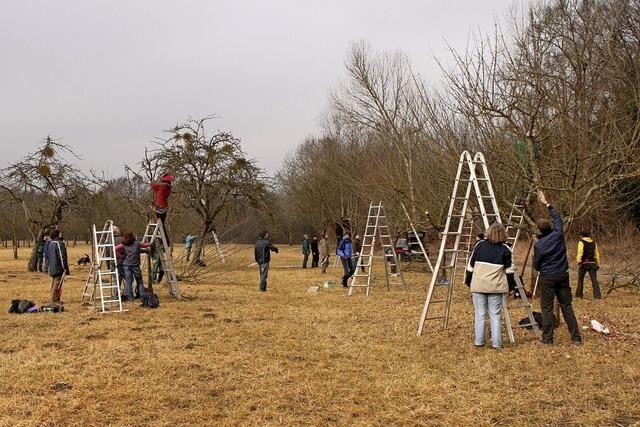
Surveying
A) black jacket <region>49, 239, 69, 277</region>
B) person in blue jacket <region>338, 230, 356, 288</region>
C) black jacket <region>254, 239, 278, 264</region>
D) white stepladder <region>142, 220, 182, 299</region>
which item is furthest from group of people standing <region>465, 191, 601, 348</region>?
person in blue jacket <region>338, 230, 356, 288</region>

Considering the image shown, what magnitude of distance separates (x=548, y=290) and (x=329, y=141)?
92.1ft

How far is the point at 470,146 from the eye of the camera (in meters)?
11.7

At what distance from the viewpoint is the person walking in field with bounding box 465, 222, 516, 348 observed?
7.06 metres

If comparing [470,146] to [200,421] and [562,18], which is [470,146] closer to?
[562,18]

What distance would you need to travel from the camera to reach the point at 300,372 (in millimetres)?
6191

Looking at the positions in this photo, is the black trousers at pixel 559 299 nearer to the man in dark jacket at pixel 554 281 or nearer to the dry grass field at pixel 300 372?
the man in dark jacket at pixel 554 281

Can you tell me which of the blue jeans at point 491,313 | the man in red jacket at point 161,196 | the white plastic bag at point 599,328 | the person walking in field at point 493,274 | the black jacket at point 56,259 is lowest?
the white plastic bag at point 599,328

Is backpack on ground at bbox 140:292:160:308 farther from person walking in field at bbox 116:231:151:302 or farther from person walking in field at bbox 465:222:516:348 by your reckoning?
person walking in field at bbox 465:222:516:348

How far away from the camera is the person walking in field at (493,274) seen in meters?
7.06

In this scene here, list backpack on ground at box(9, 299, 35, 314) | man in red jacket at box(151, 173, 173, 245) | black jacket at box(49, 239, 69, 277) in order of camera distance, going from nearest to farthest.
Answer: backpack on ground at box(9, 299, 35, 314) → black jacket at box(49, 239, 69, 277) → man in red jacket at box(151, 173, 173, 245)

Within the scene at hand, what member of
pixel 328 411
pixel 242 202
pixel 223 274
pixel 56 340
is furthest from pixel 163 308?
pixel 242 202

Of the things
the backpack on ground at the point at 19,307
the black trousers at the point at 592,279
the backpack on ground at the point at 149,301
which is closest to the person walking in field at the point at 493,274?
the black trousers at the point at 592,279

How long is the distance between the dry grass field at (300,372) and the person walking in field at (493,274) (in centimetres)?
46

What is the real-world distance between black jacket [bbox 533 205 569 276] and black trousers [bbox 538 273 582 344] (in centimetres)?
9
